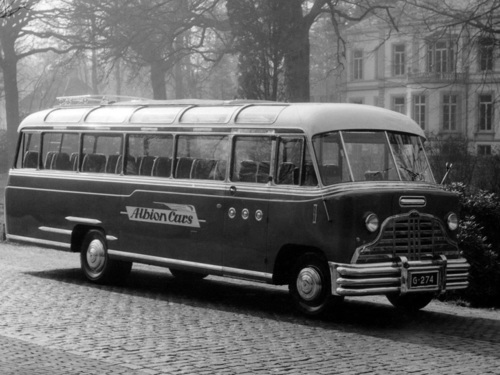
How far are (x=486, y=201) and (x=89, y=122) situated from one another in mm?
5983

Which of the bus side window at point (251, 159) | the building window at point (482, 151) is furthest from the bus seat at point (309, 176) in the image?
the building window at point (482, 151)

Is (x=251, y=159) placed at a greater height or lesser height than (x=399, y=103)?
lesser

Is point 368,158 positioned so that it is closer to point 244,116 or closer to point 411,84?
point 244,116

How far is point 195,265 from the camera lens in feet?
46.3

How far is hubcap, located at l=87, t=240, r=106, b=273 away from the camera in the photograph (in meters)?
15.8

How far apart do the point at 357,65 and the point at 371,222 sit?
62310 mm

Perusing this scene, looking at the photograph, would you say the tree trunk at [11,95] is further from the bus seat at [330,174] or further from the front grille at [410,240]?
the front grille at [410,240]

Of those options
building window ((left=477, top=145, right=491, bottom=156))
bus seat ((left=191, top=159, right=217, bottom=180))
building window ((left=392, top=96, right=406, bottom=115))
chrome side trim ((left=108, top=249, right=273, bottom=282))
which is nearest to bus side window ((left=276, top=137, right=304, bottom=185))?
chrome side trim ((left=108, top=249, right=273, bottom=282))

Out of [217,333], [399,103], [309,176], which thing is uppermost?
[399,103]

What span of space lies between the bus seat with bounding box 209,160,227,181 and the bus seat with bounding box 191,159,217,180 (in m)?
0.05

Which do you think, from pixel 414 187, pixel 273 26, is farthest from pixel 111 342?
pixel 273 26

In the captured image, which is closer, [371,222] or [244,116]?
[371,222]

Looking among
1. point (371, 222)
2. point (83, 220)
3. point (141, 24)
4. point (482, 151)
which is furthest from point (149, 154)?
point (482, 151)

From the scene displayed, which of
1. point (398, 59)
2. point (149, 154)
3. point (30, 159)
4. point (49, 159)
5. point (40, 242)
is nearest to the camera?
point (149, 154)
